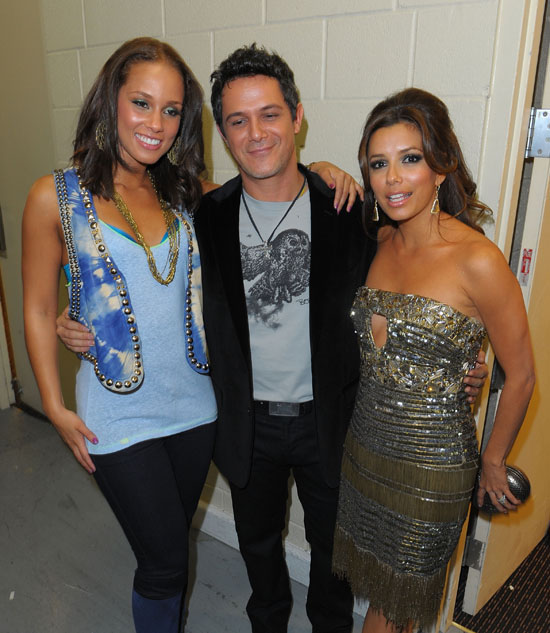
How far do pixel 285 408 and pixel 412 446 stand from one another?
40cm

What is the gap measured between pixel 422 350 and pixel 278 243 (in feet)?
1.71

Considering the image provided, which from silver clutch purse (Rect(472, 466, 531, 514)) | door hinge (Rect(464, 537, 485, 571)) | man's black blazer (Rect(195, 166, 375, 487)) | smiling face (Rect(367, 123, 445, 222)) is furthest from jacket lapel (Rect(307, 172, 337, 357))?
door hinge (Rect(464, 537, 485, 571))

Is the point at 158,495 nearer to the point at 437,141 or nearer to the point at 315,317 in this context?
the point at 315,317

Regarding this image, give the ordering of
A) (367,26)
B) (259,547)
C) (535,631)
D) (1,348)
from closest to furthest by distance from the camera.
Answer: (367,26), (259,547), (535,631), (1,348)

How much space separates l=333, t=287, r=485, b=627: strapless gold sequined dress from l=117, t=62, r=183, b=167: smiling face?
2.26ft

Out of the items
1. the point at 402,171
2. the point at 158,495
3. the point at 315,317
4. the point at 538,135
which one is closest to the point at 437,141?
the point at 402,171

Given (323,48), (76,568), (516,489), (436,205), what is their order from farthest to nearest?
1. (76,568)
2. (323,48)
3. (516,489)
4. (436,205)

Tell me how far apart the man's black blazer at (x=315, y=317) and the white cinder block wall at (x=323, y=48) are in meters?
0.37

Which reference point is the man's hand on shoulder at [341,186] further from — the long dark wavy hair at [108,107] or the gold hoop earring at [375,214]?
the long dark wavy hair at [108,107]

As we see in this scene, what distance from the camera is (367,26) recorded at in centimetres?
169

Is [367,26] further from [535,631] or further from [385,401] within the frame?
[535,631]

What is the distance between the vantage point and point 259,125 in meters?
1.55

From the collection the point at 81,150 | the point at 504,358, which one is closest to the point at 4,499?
the point at 81,150

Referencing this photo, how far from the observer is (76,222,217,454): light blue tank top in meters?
1.42
